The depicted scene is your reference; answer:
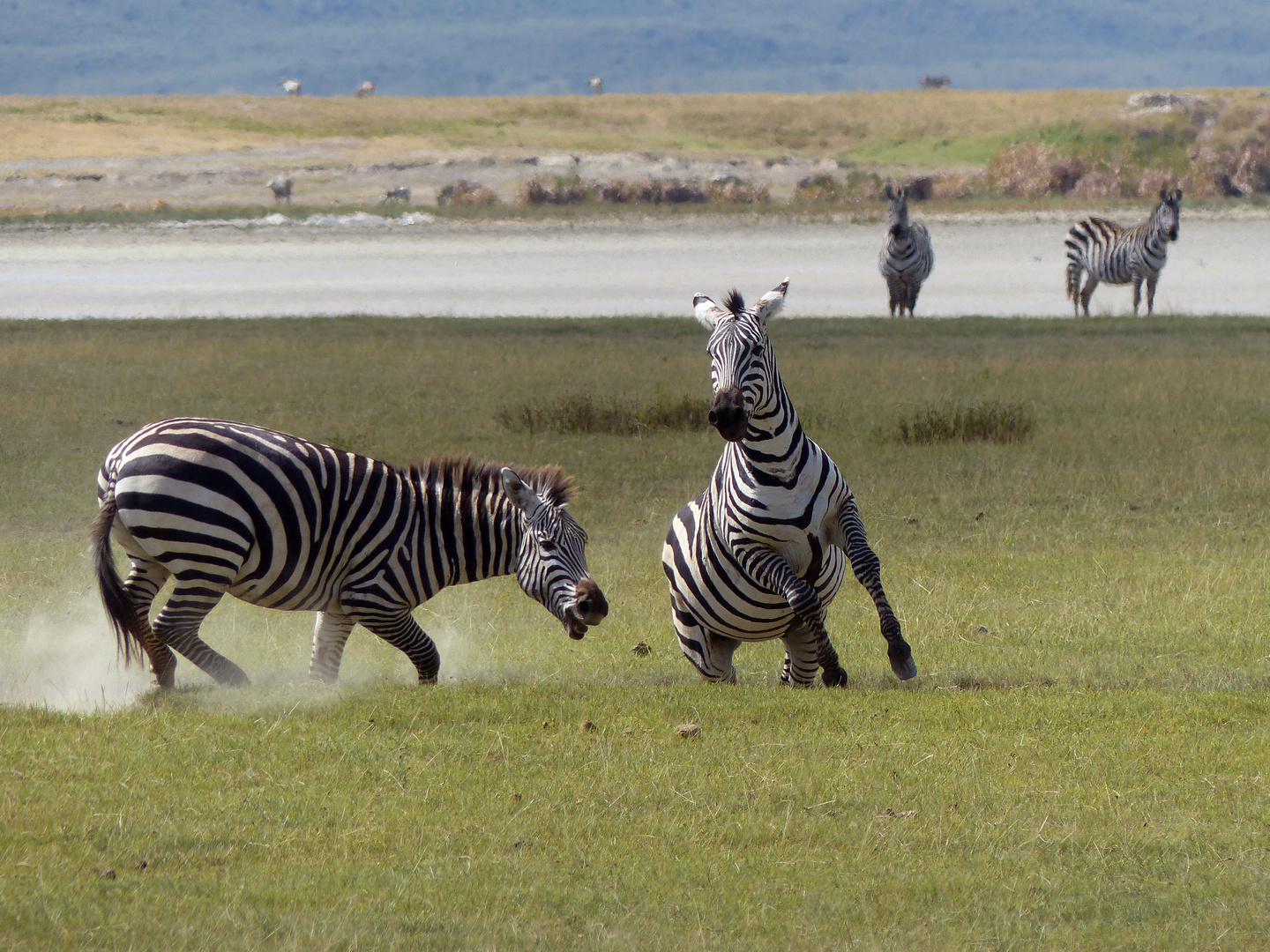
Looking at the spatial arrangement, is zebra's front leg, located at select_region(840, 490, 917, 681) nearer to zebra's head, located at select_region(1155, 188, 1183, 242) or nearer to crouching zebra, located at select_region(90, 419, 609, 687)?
crouching zebra, located at select_region(90, 419, 609, 687)

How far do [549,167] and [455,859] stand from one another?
60406 mm

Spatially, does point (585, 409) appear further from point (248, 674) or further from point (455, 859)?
point (455, 859)

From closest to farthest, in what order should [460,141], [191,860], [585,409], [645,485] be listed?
[191,860], [645,485], [585,409], [460,141]

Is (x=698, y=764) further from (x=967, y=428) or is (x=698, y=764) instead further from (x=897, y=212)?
(x=897, y=212)

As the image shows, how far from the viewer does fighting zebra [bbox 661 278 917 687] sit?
7.64 m

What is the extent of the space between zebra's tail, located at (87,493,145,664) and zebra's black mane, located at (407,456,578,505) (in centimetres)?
171

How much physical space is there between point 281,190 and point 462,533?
4849cm

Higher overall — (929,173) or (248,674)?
(929,173)

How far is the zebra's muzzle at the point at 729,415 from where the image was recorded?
23.7 feet

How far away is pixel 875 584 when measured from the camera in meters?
7.79

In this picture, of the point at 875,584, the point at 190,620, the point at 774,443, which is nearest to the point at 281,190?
the point at 190,620

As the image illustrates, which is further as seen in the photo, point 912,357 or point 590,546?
point 912,357

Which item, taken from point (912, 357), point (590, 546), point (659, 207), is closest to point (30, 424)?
point (590, 546)

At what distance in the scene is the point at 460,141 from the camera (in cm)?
7562
